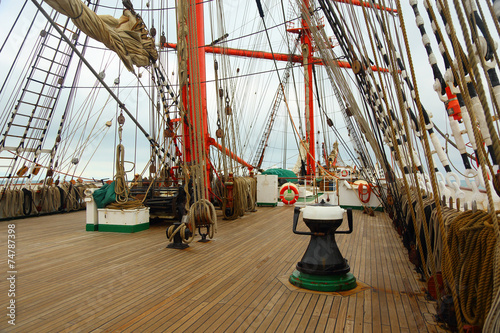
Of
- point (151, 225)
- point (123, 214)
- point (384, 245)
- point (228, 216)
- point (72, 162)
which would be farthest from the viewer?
point (72, 162)

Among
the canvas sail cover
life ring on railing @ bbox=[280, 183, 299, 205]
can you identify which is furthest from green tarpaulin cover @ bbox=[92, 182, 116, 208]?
life ring on railing @ bbox=[280, 183, 299, 205]

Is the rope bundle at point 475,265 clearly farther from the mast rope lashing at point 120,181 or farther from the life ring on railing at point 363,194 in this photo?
the life ring on railing at point 363,194

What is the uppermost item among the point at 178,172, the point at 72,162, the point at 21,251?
the point at 72,162

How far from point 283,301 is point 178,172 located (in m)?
6.14

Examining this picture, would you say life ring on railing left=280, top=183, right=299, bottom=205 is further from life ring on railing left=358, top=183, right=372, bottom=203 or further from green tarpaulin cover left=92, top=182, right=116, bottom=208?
green tarpaulin cover left=92, top=182, right=116, bottom=208

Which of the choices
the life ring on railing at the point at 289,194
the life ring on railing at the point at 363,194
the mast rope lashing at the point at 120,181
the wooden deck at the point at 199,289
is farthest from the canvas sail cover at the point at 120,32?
the life ring on railing at the point at 363,194

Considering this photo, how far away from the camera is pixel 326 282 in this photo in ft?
9.55

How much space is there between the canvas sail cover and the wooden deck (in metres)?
3.41

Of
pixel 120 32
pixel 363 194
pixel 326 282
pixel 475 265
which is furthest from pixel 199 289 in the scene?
pixel 363 194

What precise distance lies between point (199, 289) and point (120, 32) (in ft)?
18.0

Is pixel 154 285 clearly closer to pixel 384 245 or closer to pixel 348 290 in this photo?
pixel 348 290

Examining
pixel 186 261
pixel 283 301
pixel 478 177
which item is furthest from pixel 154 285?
pixel 478 177

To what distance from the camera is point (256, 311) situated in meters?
2.52

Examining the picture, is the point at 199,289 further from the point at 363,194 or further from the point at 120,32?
the point at 363,194
